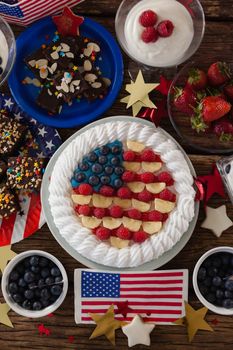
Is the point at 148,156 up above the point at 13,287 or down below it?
above

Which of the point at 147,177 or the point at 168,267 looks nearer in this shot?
the point at 147,177

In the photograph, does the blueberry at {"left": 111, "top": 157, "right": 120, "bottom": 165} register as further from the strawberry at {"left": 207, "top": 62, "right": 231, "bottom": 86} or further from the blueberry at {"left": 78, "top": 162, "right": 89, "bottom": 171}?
the strawberry at {"left": 207, "top": 62, "right": 231, "bottom": 86}

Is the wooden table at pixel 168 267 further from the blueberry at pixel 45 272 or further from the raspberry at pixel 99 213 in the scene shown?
the raspberry at pixel 99 213

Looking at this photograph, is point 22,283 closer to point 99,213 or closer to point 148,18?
point 99,213

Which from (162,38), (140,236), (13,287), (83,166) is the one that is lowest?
(13,287)

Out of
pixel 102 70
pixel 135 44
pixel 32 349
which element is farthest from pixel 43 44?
pixel 32 349

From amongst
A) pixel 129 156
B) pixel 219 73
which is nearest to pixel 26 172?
pixel 129 156

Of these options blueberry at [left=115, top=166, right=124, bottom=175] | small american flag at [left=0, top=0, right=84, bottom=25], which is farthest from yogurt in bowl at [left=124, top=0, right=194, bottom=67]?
blueberry at [left=115, top=166, right=124, bottom=175]
